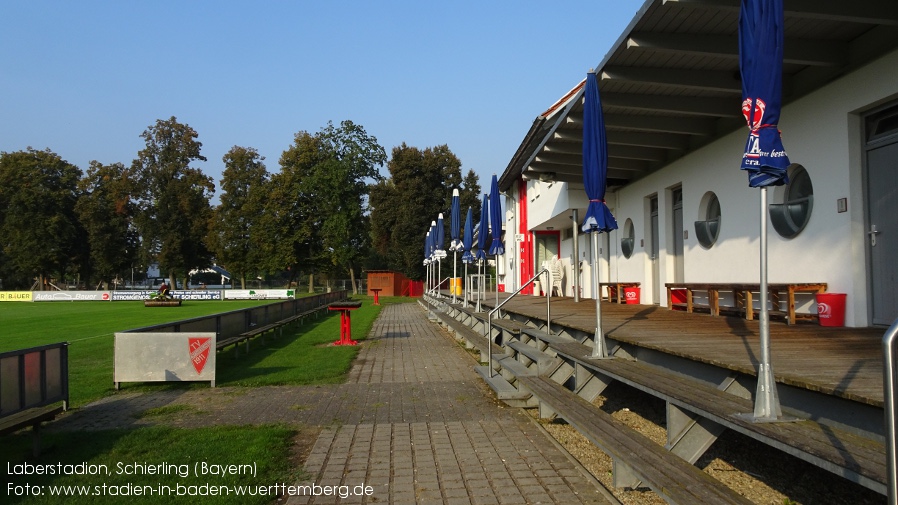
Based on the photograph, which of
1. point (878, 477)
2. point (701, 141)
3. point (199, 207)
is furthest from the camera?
point (199, 207)

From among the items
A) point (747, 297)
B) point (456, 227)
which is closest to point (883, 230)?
point (747, 297)

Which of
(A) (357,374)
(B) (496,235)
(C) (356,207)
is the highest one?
(C) (356,207)

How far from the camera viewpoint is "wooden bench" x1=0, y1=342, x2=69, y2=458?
595 centimetres

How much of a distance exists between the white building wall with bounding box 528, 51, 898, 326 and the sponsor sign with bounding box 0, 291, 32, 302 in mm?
51509

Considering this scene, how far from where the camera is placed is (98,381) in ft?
34.3

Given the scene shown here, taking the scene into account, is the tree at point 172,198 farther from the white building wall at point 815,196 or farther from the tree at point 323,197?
the white building wall at point 815,196

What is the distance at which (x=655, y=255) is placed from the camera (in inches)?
581

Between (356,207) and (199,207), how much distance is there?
16569 mm

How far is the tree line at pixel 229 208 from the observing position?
55625 millimetres

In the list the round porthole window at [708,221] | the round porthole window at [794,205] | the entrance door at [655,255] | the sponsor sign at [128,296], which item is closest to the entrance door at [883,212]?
the round porthole window at [794,205]

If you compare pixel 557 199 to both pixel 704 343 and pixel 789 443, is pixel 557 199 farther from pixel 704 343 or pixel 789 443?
pixel 789 443

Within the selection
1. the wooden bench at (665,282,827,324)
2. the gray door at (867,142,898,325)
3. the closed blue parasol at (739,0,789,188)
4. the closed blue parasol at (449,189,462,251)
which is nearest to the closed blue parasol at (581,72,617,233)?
the wooden bench at (665,282,827,324)

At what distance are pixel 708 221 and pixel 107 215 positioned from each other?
64.3m

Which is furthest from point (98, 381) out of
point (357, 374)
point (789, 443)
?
point (789, 443)
